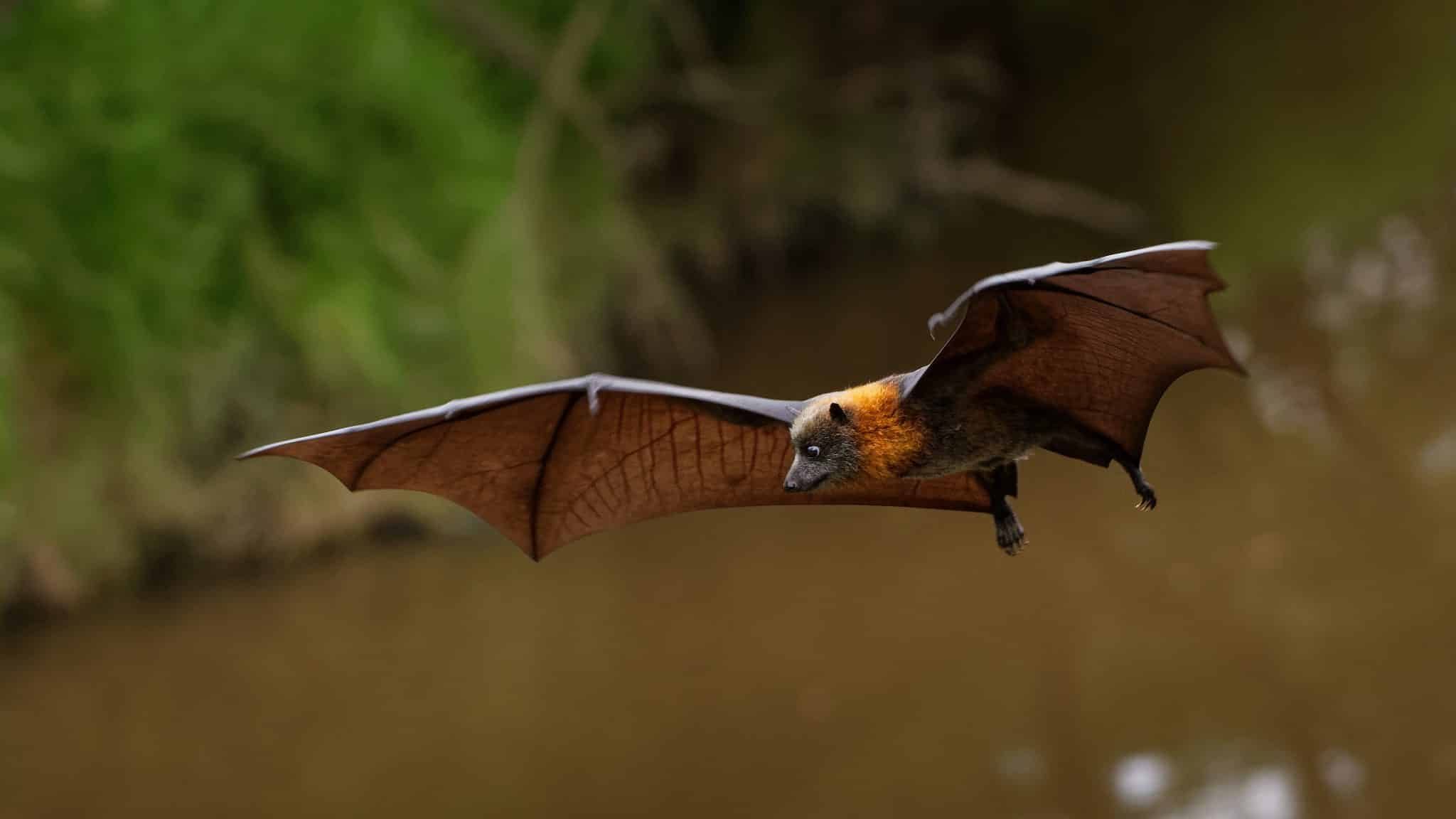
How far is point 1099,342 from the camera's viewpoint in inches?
19.1

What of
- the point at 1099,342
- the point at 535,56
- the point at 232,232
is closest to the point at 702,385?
the point at 535,56

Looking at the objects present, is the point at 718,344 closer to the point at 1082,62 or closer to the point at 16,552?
the point at 1082,62

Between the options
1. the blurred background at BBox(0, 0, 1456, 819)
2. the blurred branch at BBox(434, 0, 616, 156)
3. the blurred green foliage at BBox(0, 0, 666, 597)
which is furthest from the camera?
the blurred branch at BBox(434, 0, 616, 156)

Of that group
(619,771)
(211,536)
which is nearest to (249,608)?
(211,536)

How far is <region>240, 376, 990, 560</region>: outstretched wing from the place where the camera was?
0.51m

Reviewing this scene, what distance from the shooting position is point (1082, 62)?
2031mm

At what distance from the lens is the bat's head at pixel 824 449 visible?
1.30 ft

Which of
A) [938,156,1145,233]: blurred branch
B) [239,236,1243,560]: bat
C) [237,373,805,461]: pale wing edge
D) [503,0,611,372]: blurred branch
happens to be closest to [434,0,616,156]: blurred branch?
[503,0,611,372]: blurred branch

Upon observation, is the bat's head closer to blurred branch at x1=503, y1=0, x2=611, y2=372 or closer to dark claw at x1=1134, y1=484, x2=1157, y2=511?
dark claw at x1=1134, y1=484, x2=1157, y2=511

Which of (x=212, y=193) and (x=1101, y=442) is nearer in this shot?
(x=1101, y=442)

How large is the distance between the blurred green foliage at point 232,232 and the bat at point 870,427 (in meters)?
1.31

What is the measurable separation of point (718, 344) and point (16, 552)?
1.04m

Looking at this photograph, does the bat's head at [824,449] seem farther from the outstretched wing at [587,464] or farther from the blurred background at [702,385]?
the blurred background at [702,385]

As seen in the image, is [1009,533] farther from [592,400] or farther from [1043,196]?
[1043,196]
